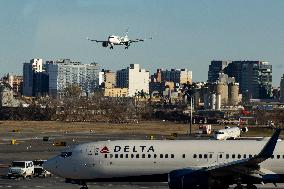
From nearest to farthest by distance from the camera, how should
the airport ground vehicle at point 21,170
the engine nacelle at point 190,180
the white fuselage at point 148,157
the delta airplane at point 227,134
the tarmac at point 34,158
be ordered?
1. the engine nacelle at point 190,180
2. the white fuselage at point 148,157
3. the tarmac at point 34,158
4. the airport ground vehicle at point 21,170
5. the delta airplane at point 227,134

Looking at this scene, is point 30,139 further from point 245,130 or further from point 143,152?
point 143,152

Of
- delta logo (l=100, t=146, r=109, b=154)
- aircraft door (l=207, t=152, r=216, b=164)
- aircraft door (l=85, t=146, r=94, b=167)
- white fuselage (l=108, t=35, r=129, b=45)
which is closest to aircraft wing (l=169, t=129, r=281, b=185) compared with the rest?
aircraft door (l=207, t=152, r=216, b=164)

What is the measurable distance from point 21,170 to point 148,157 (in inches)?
771

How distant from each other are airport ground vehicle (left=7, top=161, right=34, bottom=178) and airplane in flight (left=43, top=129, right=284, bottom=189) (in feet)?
49.9

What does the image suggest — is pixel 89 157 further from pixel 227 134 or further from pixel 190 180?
pixel 227 134

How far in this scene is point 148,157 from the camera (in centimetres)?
4606

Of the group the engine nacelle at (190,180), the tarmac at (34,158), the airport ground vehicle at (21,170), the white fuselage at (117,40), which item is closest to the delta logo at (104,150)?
the engine nacelle at (190,180)

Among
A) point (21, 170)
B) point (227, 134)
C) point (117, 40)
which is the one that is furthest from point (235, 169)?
point (117, 40)

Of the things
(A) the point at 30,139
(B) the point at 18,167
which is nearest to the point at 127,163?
(B) the point at 18,167

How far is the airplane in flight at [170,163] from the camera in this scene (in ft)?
146

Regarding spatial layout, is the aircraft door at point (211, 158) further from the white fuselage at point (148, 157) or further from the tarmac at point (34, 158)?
the tarmac at point (34, 158)

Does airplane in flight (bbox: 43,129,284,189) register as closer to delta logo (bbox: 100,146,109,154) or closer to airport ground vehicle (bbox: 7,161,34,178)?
delta logo (bbox: 100,146,109,154)

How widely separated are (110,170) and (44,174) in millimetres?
19124

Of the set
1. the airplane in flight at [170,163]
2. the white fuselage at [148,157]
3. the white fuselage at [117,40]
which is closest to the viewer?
the airplane in flight at [170,163]
